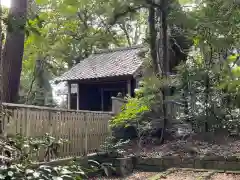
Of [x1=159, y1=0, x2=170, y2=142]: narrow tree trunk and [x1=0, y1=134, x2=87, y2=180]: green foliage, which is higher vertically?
[x1=159, y1=0, x2=170, y2=142]: narrow tree trunk

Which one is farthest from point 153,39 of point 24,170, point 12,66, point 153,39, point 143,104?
point 24,170

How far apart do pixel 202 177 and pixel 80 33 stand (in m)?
15.3

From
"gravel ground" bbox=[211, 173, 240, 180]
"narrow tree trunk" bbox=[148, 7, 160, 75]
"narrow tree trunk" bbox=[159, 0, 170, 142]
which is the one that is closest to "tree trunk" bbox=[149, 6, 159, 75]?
"narrow tree trunk" bbox=[148, 7, 160, 75]

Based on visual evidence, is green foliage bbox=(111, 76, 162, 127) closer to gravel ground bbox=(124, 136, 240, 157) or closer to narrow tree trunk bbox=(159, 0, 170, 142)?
narrow tree trunk bbox=(159, 0, 170, 142)

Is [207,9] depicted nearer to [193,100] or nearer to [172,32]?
[172,32]

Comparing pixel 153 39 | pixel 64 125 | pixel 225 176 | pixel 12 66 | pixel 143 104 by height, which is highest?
pixel 153 39

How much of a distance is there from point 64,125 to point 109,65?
8.70 meters

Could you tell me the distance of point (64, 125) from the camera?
7285mm

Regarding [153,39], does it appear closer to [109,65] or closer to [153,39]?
[153,39]

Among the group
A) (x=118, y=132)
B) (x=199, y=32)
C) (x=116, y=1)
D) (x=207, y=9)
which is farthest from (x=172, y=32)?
(x=116, y=1)

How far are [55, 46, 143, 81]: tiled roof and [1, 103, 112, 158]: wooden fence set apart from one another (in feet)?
17.0

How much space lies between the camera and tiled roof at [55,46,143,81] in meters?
14.5

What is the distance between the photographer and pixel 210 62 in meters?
9.78

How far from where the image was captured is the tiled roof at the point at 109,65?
572 inches
